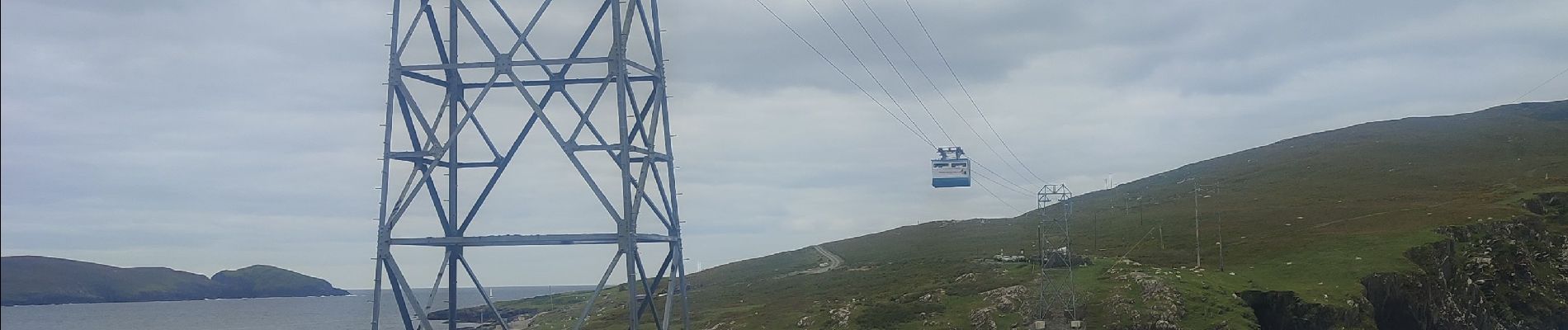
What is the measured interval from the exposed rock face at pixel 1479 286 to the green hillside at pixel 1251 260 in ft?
0.41

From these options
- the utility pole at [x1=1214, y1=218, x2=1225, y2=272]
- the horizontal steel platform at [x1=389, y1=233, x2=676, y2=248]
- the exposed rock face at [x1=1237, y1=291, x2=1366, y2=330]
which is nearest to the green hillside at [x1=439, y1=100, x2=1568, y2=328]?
the exposed rock face at [x1=1237, y1=291, x2=1366, y2=330]

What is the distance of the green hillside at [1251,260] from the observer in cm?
6862

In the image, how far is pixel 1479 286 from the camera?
238 feet

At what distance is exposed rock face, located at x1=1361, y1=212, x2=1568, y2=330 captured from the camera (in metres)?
69.1

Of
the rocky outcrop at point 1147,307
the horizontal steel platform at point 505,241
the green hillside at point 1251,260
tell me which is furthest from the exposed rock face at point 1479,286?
the horizontal steel platform at point 505,241

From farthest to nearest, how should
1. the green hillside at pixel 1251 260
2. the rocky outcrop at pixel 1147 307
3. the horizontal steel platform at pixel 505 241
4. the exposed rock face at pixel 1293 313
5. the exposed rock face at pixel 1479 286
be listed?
the exposed rock face at pixel 1479 286
the green hillside at pixel 1251 260
the exposed rock face at pixel 1293 313
the rocky outcrop at pixel 1147 307
the horizontal steel platform at pixel 505 241

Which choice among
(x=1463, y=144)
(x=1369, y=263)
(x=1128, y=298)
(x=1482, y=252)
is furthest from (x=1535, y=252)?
(x=1463, y=144)

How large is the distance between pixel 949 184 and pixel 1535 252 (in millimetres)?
41142

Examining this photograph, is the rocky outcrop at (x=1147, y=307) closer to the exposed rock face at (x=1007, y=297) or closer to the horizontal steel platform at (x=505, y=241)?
the exposed rock face at (x=1007, y=297)

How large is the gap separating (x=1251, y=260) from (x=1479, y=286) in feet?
48.5

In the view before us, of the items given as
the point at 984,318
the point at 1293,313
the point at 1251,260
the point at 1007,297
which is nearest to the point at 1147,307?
the point at 1293,313

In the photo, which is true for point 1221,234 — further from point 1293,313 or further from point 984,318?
point 984,318

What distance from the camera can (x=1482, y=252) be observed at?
76.5 m

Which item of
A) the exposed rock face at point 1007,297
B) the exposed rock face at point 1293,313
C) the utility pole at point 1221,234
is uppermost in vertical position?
the utility pole at point 1221,234
